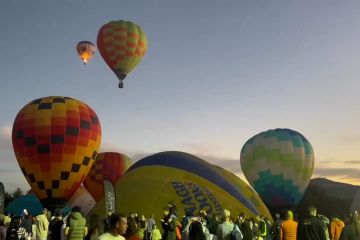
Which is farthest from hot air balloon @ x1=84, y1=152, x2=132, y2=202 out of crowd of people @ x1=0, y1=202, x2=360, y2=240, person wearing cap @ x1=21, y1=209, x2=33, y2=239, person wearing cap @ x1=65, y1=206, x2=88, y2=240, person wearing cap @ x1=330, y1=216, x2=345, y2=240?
person wearing cap @ x1=65, y1=206, x2=88, y2=240

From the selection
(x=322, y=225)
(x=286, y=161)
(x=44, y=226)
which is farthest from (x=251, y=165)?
(x=322, y=225)

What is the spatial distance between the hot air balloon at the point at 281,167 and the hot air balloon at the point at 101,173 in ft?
31.6

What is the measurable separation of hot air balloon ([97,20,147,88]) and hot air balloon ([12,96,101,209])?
749cm

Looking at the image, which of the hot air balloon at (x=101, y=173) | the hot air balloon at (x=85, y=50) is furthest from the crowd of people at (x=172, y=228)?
the hot air balloon at (x=85, y=50)

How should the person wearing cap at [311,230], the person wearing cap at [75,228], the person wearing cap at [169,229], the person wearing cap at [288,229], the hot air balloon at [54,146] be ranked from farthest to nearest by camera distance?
the hot air balloon at [54,146], the person wearing cap at [169,229], the person wearing cap at [75,228], the person wearing cap at [288,229], the person wearing cap at [311,230]

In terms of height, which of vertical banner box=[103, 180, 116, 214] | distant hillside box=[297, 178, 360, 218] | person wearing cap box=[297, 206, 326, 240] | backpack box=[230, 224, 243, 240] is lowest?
distant hillside box=[297, 178, 360, 218]

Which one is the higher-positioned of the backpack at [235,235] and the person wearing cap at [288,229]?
the person wearing cap at [288,229]

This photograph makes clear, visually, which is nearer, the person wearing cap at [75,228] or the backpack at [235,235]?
the person wearing cap at [75,228]

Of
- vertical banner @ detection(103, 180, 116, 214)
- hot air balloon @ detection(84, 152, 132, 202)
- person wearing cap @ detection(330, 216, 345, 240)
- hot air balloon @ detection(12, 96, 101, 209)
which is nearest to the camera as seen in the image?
person wearing cap @ detection(330, 216, 345, 240)

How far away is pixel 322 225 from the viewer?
854 cm

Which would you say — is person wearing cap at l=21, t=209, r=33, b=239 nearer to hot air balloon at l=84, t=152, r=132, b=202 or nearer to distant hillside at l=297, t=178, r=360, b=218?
hot air balloon at l=84, t=152, r=132, b=202

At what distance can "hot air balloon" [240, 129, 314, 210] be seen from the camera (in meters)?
35.0

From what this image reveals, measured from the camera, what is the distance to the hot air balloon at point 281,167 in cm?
3497

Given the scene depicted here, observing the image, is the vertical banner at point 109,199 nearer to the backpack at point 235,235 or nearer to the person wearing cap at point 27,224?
the person wearing cap at point 27,224
